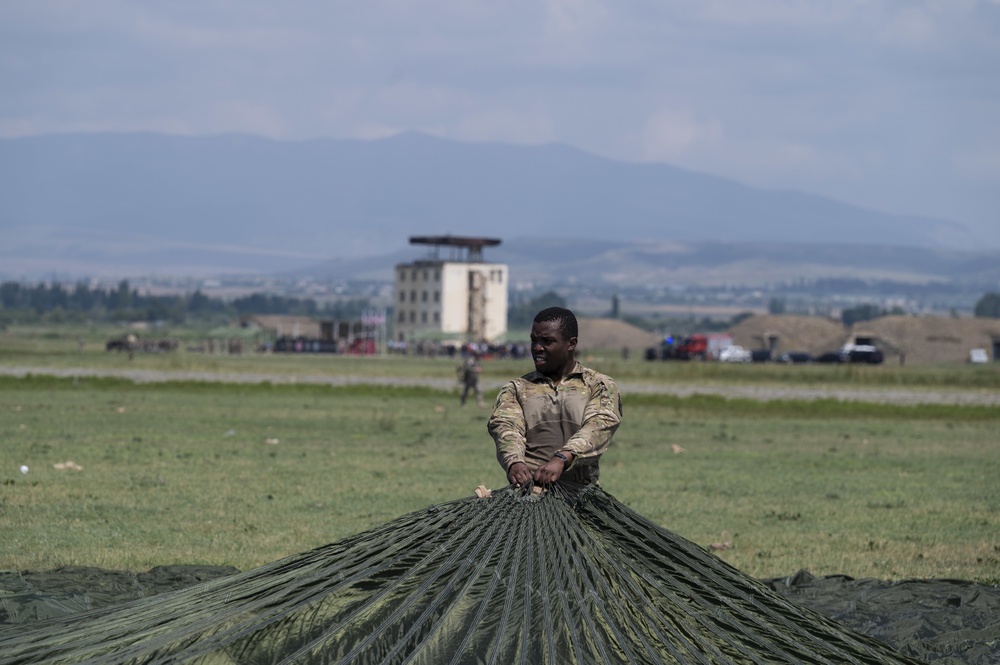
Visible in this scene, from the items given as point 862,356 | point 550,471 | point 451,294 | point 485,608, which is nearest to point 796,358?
point 862,356

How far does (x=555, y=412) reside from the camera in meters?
7.33

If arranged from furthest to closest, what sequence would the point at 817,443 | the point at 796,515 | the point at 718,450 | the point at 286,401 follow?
the point at 286,401, the point at 817,443, the point at 718,450, the point at 796,515

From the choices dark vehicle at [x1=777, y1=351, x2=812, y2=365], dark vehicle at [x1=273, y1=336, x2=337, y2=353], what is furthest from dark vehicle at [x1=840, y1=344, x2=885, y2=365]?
dark vehicle at [x1=273, y1=336, x2=337, y2=353]

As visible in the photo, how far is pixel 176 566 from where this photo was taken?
10867 mm

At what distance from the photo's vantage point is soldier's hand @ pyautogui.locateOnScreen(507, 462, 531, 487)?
7.04m

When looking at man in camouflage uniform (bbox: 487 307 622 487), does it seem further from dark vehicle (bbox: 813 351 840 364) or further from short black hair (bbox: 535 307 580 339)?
dark vehicle (bbox: 813 351 840 364)

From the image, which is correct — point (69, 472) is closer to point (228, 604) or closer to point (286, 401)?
point (228, 604)

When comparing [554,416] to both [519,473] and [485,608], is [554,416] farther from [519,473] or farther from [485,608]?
[485,608]

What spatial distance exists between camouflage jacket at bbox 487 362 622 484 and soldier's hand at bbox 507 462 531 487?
0.09 metres

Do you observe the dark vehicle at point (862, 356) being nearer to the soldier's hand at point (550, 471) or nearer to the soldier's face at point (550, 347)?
the soldier's face at point (550, 347)

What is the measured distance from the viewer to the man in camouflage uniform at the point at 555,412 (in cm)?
714

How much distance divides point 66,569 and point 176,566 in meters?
0.81

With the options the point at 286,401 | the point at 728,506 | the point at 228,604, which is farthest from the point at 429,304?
the point at 228,604

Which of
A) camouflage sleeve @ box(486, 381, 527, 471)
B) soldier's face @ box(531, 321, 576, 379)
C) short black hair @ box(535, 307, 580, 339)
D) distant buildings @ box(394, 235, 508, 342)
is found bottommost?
camouflage sleeve @ box(486, 381, 527, 471)
